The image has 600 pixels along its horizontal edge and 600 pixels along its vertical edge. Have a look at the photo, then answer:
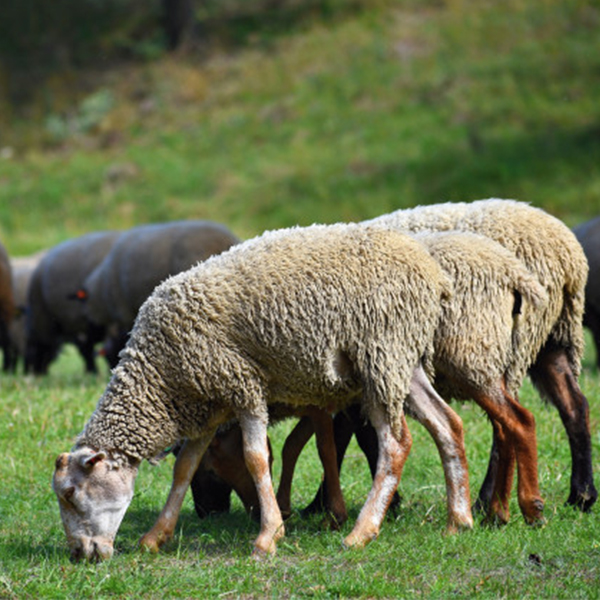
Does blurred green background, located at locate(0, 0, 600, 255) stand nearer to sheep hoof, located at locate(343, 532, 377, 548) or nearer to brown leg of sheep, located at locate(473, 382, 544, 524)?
brown leg of sheep, located at locate(473, 382, 544, 524)

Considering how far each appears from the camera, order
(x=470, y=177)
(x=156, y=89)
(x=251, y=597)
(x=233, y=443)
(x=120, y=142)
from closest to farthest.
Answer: (x=251, y=597)
(x=233, y=443)
(x=470, y=177)
(x=120, y=142)
(x=156, y=89)

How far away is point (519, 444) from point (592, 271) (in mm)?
6103

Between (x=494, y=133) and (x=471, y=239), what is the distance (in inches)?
839

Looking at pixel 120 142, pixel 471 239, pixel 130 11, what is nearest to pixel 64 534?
pixel 471 239

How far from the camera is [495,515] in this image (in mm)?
6090

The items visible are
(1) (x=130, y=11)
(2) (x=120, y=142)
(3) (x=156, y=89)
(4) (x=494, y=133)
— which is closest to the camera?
(4) (x=494, y=133)

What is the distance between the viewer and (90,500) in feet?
18.5

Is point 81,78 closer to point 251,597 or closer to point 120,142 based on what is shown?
point 120,142

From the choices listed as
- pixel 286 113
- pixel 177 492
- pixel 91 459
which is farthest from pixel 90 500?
pixel 286 113

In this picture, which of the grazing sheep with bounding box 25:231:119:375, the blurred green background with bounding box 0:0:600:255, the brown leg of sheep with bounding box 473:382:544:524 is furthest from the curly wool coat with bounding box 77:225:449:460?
the blurred green background with bounding box 0:0:600:255

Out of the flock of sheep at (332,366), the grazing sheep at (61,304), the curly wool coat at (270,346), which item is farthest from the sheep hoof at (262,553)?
the grazing sheep at (61,304)

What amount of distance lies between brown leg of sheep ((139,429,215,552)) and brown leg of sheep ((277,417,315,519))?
653 millimetres

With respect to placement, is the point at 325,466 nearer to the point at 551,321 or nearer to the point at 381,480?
the point at 381,480

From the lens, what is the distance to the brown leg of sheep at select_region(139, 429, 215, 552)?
5883 mm
